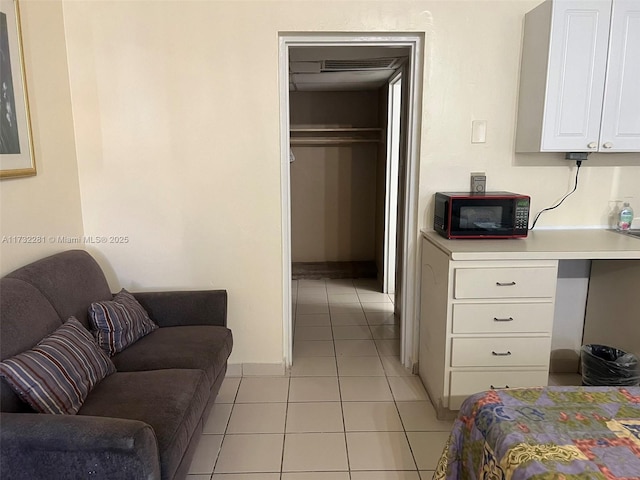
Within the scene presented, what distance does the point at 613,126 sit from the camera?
7.97 ft

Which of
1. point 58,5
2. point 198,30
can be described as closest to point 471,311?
point 198,30

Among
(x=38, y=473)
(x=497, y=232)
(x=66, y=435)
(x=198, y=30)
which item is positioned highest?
(x=198, y=30)

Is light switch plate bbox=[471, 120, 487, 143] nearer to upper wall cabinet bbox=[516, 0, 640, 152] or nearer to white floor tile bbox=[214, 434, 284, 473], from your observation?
upper wall cabinet bbox=[516, 0, 640, 152]

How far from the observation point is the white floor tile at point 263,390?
2.65m

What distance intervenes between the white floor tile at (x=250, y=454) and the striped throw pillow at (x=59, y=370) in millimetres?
683

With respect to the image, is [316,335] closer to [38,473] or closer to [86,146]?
[86,146]

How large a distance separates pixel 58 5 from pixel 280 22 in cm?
121

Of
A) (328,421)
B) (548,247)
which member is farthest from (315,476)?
(548,247)

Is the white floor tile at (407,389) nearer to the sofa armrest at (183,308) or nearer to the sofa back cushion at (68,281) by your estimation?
the sofa armrest at (183,308)

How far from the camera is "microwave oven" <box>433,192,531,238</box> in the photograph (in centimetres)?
248

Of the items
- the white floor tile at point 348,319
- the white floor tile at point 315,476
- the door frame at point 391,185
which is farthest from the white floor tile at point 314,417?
the door frame at point 391,185

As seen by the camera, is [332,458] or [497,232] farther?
[497,232]

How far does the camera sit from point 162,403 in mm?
1706

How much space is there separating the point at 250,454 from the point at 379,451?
0.61 m
